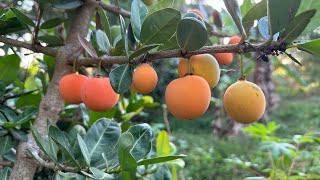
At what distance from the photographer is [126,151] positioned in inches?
24.2

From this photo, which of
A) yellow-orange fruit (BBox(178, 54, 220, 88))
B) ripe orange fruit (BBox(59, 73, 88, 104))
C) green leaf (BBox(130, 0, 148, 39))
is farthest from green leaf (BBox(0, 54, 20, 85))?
yellow-orange fruit (BBox(178, 54, 220, 88))

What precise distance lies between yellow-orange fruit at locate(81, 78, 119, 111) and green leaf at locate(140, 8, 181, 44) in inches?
4.1

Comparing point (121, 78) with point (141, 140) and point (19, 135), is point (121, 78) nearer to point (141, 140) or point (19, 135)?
point (141, 140)

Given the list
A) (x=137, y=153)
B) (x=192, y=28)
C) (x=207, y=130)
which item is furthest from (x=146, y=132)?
(x=207, y=130)

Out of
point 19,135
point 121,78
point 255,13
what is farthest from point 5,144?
point 255,13

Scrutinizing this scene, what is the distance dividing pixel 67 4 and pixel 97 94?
0.26 m

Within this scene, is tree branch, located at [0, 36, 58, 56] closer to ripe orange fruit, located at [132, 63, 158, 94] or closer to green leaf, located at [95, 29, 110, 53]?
green leaf, located at [95, 29, 110, 53]

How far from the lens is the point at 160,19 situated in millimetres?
615

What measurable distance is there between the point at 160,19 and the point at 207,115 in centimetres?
459

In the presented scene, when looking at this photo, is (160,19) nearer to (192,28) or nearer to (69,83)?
(192,28)

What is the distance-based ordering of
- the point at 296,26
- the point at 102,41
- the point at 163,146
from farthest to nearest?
the point at 163,146 < the point at 102,41 < the point at 296,26

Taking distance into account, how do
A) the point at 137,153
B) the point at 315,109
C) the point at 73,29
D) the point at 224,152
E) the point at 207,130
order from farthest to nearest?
1. the point at 315,109
2. the point at 207,130
3. the point at 224,152
4. the point at 73,29
5. the point at 137,153

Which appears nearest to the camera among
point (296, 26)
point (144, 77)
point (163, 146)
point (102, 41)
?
point (296, 26)

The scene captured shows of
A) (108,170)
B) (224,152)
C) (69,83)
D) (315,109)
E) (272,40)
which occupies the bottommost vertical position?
(315,109)
